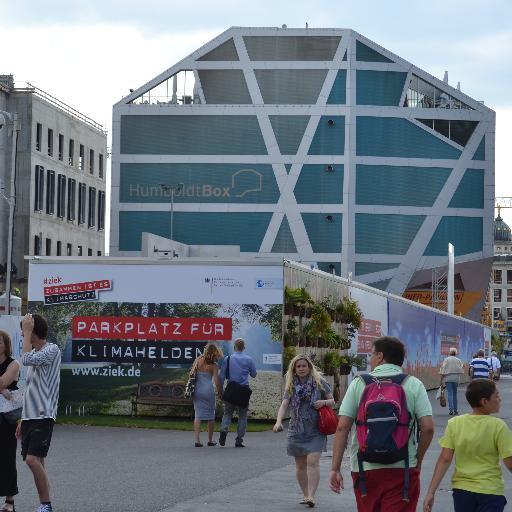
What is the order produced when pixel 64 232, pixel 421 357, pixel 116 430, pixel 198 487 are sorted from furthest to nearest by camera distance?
pixel 64 232 < pixel 421 357 < pixel 116 430 < pixel 198 487

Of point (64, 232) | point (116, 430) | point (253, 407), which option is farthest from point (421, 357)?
point (64, 232)

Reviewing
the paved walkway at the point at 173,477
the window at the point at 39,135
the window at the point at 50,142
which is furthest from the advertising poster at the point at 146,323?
the window at the point at 50,142

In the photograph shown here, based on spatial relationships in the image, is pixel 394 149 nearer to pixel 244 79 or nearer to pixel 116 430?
pixel 244 79

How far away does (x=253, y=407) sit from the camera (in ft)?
89.8

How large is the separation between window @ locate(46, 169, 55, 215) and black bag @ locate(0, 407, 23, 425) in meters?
79.3

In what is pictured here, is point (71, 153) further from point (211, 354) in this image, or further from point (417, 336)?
point (211, 354)

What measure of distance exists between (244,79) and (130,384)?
7157cm

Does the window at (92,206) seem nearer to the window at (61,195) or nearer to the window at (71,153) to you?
the window at (71,153)

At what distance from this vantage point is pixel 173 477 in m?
16.1

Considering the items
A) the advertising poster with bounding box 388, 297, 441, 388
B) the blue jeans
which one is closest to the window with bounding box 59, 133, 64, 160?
the advertising poster with bounding box 388, 297, 441, 388

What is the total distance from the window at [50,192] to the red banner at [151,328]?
6316cm

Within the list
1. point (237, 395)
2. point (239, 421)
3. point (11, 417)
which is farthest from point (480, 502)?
point (237, 395)

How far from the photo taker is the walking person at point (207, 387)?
71.6ft

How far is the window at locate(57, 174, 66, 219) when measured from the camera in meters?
93.1
